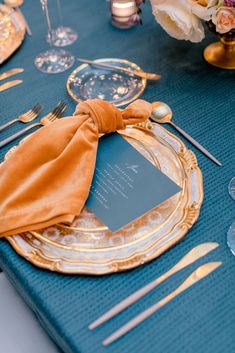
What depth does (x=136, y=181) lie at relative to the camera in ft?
2.49

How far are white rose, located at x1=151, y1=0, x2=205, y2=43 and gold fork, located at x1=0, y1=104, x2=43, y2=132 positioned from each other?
0.31 metres

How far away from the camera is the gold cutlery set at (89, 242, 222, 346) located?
622mm

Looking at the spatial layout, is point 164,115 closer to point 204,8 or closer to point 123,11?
point 204,8

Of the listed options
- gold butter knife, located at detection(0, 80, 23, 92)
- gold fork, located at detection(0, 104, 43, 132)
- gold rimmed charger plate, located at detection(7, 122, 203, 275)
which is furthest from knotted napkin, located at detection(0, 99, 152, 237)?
gold butter knife, located at detection(0, 80, 23, 92)

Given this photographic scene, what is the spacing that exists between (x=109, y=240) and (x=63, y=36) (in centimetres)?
63

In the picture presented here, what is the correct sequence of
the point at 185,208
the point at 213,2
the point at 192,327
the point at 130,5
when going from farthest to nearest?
the point at 130,5
the point at 213,2
the point at 185,208
the point at 192,327

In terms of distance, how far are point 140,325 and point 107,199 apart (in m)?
0.20

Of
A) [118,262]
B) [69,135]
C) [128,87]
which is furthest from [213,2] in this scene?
[118,262]

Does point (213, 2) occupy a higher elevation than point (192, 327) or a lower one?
higher

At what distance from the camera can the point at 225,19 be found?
2.84 feet

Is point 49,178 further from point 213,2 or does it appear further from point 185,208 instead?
point 213,2

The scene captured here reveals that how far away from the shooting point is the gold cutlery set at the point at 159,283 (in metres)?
0.62

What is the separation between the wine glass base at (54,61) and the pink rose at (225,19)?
1.14ft

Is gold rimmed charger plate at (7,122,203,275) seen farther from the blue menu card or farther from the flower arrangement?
the flower arrangement
